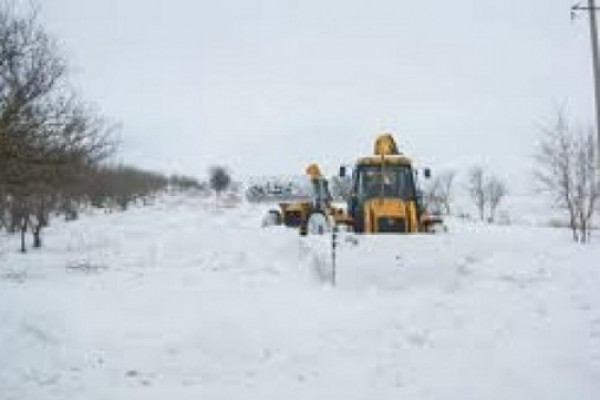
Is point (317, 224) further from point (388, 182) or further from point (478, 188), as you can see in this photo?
point (478, 188)

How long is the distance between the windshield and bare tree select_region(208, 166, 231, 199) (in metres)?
94.1

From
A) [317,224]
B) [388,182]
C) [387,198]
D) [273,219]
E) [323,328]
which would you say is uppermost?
[388,182]

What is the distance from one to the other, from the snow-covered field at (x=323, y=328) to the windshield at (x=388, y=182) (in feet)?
6.69

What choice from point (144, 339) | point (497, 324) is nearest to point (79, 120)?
point (144, 339)

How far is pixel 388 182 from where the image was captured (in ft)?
68.4

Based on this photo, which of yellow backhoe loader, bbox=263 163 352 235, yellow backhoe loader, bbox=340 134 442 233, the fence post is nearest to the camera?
the fence post

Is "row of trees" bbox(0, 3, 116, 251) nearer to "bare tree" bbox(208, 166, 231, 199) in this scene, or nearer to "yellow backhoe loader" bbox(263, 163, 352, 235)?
"yellow backhoe loader" bbox(263, 163, 352, 235)

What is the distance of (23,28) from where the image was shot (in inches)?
763

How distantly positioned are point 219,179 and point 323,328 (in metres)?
104

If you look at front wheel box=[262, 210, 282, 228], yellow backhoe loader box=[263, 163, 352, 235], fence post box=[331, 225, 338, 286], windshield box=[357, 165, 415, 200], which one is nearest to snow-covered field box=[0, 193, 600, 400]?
fence post box=[331, 225, 338, 286]

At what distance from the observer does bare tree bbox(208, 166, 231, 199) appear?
11544 centimetres

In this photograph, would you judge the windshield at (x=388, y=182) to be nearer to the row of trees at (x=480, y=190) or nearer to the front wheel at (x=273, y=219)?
the front wheel at (x=273, y=219)

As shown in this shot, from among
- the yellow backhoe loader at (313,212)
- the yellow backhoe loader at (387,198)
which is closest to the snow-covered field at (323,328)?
the yellow backhoe loader at (387,198)

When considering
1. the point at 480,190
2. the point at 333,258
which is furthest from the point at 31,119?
the point at 480,190
